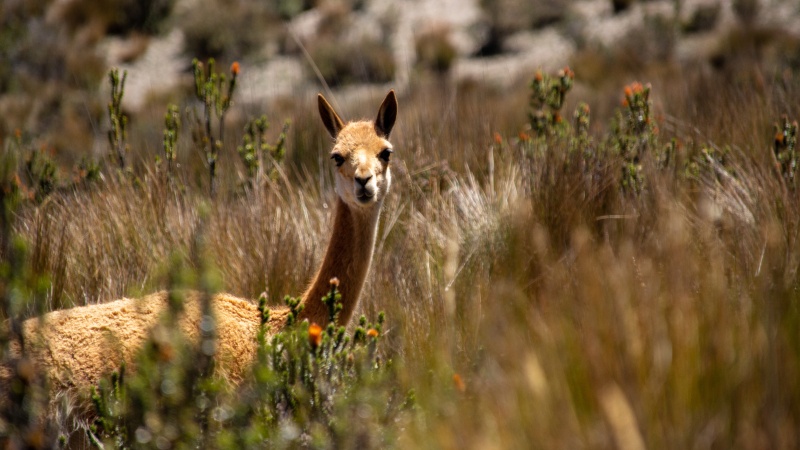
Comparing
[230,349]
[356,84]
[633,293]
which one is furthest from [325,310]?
[356,84]

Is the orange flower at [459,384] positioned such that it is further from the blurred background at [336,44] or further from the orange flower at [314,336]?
the blurred background at [336,44]

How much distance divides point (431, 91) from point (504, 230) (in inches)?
223

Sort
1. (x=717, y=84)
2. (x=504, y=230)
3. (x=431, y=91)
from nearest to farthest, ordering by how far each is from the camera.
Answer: (x=504, y=230) → (x=717, y=84) → (x=431, y=91)

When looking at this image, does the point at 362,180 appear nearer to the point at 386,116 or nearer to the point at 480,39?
the point at 386,116

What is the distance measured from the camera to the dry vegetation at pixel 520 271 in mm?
2127

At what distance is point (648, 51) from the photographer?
16.8 m

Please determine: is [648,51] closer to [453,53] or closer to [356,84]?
[453,53]

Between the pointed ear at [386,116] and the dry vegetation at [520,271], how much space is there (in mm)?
578

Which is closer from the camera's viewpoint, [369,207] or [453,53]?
[369,207]

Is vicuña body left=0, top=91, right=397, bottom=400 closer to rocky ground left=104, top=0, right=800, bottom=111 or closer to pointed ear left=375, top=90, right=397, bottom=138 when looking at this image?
pointed ear left=375, top=90, right=397, bottom=138

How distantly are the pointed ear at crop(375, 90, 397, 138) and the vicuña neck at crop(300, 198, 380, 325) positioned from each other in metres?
0.64

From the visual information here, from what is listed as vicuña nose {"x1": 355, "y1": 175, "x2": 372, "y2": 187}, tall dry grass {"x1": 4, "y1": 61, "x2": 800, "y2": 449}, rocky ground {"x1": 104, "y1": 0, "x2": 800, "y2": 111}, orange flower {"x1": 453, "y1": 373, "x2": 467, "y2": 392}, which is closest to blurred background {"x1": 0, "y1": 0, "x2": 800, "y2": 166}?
rocky ground {"x1": 104, "y1": 0, "x2": 800, "y2": 111}

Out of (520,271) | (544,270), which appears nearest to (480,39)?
(520,271)

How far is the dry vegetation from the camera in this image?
2127 mm
